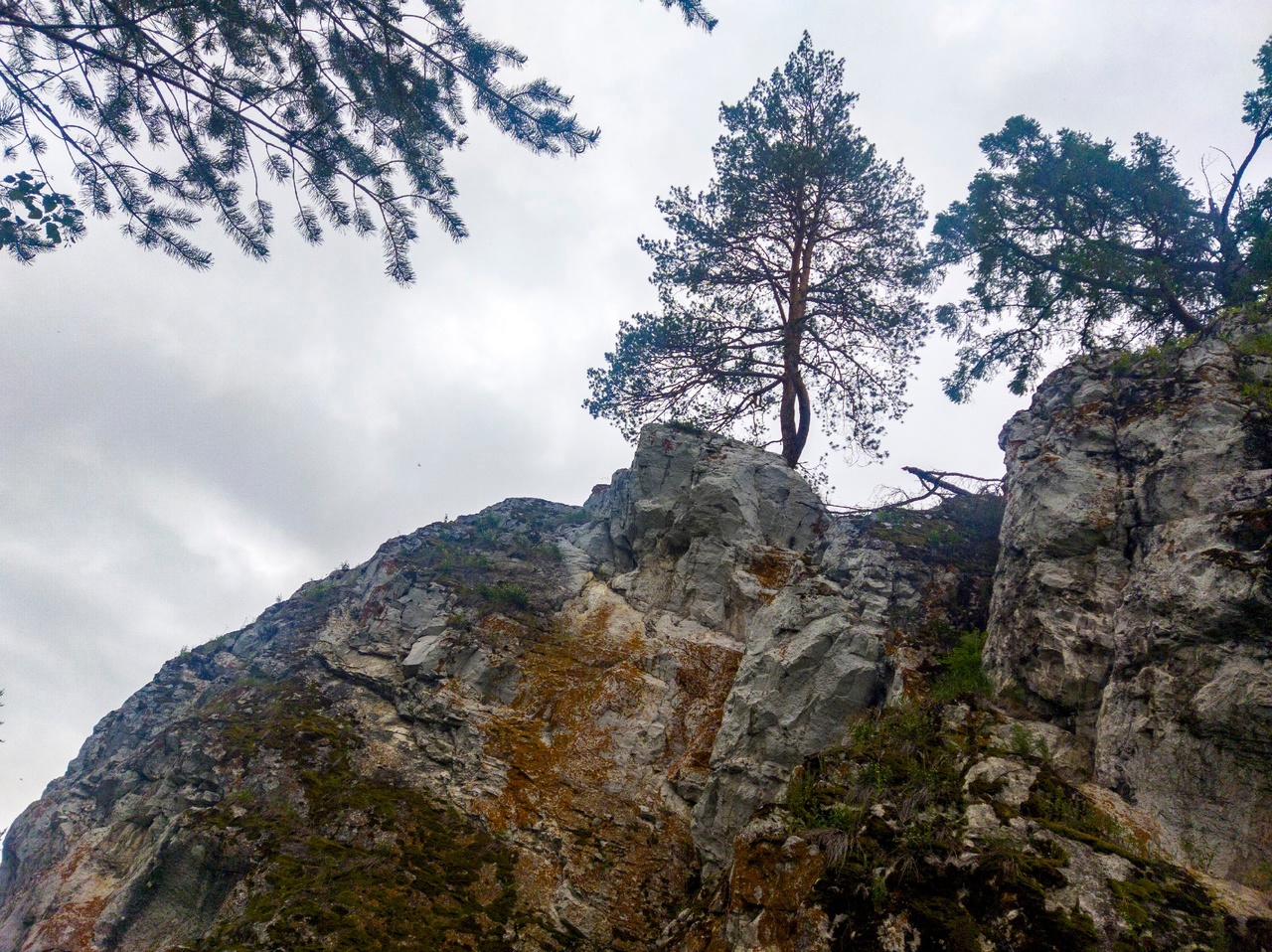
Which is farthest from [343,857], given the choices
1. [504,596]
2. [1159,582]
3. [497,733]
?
[1159,582]

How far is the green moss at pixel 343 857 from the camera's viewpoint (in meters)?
8.29

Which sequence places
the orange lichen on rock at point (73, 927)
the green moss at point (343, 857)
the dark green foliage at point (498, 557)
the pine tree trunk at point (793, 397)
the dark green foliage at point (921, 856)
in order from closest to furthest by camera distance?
the dark green foliage at point (921, 856), the green moss at point (343, 857), the orange lichen on rock at point (73, 927), the dark green foliage at point (498, 557), the pine tree trunk at point (793, 397)

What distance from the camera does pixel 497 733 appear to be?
11.3 m

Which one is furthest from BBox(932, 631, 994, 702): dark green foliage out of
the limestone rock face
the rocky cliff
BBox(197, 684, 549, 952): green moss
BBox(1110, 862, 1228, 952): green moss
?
BBox(197, 684, 549, 952): green moss

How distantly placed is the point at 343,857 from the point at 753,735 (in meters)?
5.52

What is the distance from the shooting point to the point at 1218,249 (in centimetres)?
1395

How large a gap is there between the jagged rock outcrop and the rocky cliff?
54 mm

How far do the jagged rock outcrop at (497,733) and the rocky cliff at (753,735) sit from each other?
0.18 ft

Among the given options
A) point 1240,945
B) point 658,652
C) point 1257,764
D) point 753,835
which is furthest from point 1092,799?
point 658,652

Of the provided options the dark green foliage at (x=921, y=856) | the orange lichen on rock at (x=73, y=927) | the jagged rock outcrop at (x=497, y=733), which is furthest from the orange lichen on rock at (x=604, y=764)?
the orange lichen on rock at (x=73, y=927)

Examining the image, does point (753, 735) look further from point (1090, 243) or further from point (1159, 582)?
point (1090, 243)

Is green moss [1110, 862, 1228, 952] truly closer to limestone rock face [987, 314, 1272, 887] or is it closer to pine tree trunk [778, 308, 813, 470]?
limestone rock face [987, 314, 1272, 887]

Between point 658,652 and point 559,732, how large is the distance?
7.19ft

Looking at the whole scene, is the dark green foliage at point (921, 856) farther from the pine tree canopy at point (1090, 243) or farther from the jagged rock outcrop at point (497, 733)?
the pine tree canopy at point (1090, 243)
